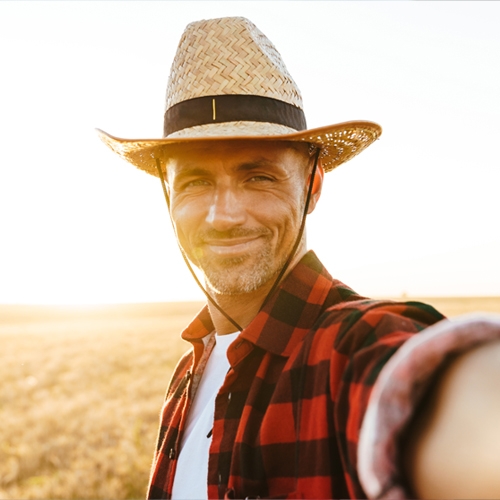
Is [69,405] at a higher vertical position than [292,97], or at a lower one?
lower

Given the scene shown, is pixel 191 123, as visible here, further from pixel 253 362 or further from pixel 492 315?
pixel 492 315

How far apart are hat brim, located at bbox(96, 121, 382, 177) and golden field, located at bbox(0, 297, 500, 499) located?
230 inches

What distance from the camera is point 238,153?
2176 mm

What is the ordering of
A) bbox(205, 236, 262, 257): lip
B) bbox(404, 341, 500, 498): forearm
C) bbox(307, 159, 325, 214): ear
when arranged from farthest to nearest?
bbox(307, 159, 325, 214): ear → bbox(205, 236, 262, 257): lip → bbox(404, 341, 500, 498): forearm

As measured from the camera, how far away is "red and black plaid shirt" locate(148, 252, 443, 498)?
1.18 m

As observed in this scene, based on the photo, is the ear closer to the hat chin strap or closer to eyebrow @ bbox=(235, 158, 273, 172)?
the hat chin strap

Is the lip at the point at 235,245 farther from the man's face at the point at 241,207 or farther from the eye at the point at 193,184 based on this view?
the eye at the point at 193,184

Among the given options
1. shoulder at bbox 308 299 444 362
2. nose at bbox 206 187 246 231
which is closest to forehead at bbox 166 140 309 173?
nose at bbox 206 187 246 231

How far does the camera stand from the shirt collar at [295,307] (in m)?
1.80

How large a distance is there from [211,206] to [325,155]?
0.68m

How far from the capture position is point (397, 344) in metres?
1.09

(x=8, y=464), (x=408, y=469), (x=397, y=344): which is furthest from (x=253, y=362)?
(x=8, y=464)

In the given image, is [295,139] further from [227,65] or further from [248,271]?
[248,271]

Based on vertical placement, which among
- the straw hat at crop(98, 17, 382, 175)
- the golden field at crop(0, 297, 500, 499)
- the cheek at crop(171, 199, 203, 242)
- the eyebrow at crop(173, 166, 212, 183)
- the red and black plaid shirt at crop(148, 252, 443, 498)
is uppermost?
the straw hat at crop(98, 17, 382, 175)
